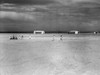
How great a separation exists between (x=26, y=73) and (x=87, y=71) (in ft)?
8.12

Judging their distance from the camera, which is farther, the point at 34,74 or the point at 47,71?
the point at 47,71

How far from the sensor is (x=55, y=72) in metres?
6.10

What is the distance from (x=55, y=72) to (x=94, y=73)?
59.8 inches

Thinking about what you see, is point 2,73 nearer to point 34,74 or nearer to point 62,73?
point 34,74

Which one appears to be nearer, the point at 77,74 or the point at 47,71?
the point at 77,74

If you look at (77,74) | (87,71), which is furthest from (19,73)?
(87,71)

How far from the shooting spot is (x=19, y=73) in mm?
5992

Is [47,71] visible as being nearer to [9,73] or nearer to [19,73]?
[19,73]

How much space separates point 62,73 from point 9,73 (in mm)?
2058

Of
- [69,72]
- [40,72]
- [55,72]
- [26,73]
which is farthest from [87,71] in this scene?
[26,73]

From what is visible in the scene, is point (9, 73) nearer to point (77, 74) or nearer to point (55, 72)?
point (55, 72)

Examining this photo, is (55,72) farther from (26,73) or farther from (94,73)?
(94,73)

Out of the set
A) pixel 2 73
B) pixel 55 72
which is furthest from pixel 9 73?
pixel 55 72

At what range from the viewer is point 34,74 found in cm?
579
